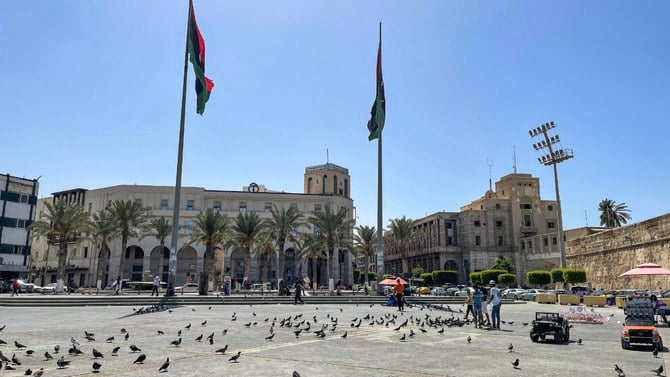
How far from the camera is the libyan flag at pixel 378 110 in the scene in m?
33.7

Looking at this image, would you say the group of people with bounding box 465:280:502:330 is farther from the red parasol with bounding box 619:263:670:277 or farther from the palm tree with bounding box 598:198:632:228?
the palm tree with bounding box 598:198:632:228

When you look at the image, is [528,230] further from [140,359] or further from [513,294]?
[140,359]

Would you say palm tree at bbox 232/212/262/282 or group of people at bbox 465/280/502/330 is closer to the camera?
group of people at bbox 465/280/502/330

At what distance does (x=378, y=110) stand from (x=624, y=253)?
89.1 feet

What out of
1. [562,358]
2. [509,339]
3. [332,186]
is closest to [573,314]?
[509,339]

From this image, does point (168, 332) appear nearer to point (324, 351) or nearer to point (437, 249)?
point (324, 351)

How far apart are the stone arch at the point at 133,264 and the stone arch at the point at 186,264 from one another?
4.81 metres

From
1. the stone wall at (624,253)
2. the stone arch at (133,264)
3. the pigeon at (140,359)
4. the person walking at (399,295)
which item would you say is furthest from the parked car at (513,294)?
the stone arch at (133,264)

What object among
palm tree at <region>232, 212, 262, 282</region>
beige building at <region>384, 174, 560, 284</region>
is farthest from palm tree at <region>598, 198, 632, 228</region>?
palm tree at <region>232, 212, 262, 282</region>

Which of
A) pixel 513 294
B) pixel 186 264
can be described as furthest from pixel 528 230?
pixel 186 264

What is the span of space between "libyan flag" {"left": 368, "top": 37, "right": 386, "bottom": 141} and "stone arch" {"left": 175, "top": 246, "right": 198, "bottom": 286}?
4159 centimetres

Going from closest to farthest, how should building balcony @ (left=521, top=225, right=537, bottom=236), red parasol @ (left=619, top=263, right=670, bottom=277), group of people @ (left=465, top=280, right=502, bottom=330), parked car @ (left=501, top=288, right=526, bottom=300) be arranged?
1. group of people @ (left=465, top=280, right=502, bottom=330)
2. red parasol @ (left=619, top=263, right=670, bottom=277)
3. parked car @ (left=501, top=288, right=526, bottom=300)
4. building balcony @ (left=521, top=225, right=537, bottom=236)

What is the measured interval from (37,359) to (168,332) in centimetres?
479

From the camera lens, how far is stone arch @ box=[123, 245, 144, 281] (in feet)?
216
